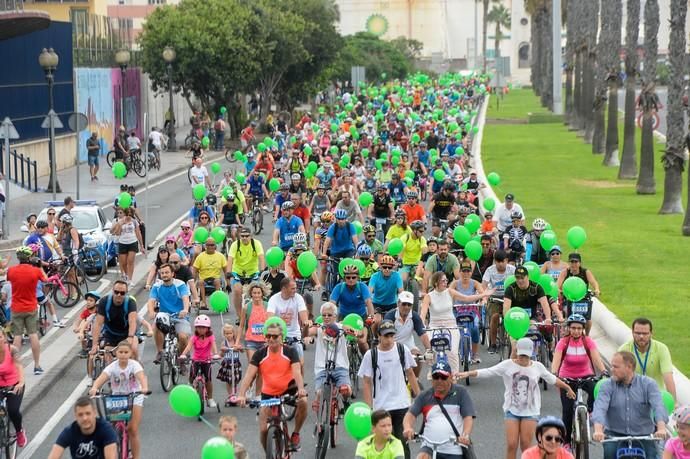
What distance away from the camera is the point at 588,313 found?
17.2 meters

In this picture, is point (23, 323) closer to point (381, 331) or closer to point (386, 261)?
point (386, 261)

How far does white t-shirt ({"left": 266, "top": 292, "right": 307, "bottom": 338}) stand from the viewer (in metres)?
15.8

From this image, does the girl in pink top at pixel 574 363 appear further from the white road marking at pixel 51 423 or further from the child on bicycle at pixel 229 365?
the white road marking at pixel 51 423

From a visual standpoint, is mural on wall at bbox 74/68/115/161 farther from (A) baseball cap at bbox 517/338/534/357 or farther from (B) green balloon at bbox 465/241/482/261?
(A) baseball cap at bbox 517/338/534/357

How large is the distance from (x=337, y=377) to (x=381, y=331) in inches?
50.0

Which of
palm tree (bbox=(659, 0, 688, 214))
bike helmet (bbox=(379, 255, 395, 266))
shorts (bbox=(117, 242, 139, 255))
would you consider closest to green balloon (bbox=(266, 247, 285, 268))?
bike helmet (bbox=(379, 255, 395, 266))

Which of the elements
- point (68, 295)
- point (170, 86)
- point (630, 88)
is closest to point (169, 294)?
point (68, 295)

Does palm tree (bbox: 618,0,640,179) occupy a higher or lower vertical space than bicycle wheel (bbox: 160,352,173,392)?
higher

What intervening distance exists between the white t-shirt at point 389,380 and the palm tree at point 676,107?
24.0 meters

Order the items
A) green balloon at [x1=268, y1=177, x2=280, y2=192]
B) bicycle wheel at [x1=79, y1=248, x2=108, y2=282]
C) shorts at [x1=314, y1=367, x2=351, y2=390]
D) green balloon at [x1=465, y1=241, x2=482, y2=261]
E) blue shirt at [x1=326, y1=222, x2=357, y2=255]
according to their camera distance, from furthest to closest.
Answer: green balloon at [x1=268, y1=177, x2=280, y2=192] → bicycle wheel at [x1=79, y1=248, x2=108, y2=282] → blue shirt at [x1=326, y1=222, x2=357, y2=255] → green balloon at [x1=465, y1=241, x2=482, y2=261] → shorts at [x1=314, y1=367, x2=351, y2=390]

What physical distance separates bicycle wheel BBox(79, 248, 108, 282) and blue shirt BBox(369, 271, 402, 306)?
10.5m

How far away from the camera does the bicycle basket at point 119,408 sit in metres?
12.9

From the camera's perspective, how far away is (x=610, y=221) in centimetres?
3541

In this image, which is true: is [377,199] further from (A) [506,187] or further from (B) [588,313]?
(A) [506,187]
